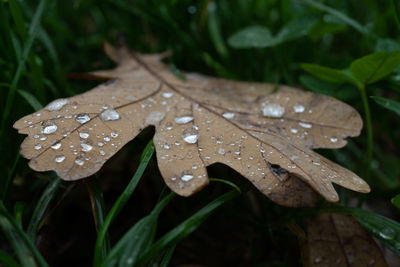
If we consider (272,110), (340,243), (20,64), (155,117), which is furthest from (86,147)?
(340,243)

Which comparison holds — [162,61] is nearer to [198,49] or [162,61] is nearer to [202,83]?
[198,49]

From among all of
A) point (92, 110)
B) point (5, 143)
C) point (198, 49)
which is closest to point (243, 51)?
point (198, 49)

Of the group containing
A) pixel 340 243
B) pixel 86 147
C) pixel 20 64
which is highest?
pixel 20 64

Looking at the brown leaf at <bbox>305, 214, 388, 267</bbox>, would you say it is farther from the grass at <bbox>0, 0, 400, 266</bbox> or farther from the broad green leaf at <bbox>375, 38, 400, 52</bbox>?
the broad green leaf at <bbox>375, 38, 400, 52</bbox>

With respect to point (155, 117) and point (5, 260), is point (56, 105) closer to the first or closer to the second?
point (155, 117)

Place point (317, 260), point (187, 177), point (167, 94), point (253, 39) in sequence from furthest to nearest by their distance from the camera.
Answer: point (253, 39) → point (167, 94) → point (317, 260) → point (187, 177)

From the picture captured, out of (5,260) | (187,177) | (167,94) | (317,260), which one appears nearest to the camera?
(5,260)

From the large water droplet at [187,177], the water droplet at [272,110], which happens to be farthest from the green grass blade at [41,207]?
the water droplet at [272,110]

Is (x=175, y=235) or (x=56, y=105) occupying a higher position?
(x=56, y=105)

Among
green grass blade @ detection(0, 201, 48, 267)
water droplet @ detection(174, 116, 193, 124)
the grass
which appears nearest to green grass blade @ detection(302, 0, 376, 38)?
the grass
